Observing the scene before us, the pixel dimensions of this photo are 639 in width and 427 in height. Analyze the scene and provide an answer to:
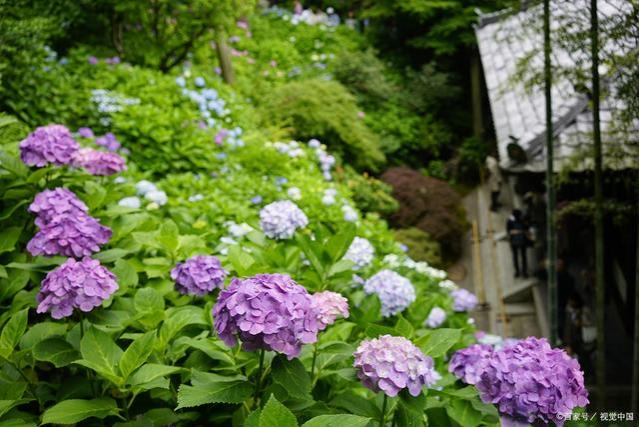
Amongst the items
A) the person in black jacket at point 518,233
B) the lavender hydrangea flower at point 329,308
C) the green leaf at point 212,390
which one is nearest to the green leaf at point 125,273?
the green leaf at point 212,390

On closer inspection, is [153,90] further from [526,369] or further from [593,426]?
[526,369]

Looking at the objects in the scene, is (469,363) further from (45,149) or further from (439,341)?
(45,149)

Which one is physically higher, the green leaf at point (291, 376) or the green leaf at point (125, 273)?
the green leaf at point (125, 273)

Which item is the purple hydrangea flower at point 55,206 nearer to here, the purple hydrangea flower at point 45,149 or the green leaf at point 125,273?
the green leaf at point 125,273

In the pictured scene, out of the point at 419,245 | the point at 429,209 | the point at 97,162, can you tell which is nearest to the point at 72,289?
the point at 97,162

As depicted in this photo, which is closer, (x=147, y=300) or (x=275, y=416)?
(x=275, y=416)

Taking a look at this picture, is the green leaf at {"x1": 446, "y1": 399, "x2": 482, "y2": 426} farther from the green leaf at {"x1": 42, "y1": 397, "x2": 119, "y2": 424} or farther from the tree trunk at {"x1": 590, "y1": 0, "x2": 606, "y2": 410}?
the tree trunk at {"x1": 590, "y1": 0, "x2": 606, "y2": 410}

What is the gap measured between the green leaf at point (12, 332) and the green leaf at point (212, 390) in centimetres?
52

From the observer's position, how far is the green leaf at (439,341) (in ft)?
4.95

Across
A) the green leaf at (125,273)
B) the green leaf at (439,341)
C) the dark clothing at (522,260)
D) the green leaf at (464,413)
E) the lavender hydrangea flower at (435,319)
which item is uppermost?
the green leaf at (125,273)

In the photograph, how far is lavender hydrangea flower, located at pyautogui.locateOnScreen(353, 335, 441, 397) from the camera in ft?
4.37

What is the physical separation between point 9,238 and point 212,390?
115 cm

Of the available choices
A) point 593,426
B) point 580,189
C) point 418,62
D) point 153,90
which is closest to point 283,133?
point 153,90

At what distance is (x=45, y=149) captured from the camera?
2.29m
